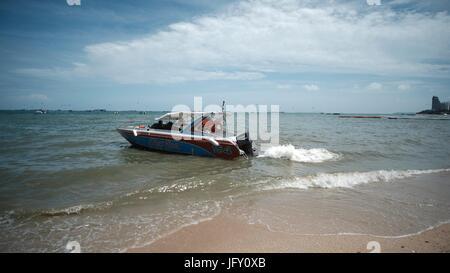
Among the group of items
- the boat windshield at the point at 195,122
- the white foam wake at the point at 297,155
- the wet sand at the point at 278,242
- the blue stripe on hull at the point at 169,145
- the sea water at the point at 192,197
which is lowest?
the wet sand at the point at 278,242

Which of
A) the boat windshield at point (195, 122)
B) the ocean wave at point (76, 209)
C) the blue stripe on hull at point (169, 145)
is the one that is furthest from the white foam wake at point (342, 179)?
the boat windshield at point (195, 122)

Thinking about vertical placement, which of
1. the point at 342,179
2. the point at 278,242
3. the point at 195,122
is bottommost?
the point at 278,242

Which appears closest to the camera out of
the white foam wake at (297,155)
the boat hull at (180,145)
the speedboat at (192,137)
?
the boat hull at (180,145)

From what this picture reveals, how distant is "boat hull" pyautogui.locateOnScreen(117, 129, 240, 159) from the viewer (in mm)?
12352

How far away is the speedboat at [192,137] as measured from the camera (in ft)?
40.9

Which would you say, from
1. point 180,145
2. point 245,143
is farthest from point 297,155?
point 180,145

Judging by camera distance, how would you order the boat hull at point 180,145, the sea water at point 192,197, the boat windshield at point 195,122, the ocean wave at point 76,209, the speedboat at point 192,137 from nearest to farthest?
the sea water at point 192,197 < the ocean wave at point 76,209 < the boat hull at point 180,145 < the speedboat at point 192,137 < the boat windshield at point 195,122

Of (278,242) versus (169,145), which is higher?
(169,145)

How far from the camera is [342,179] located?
9.06 m

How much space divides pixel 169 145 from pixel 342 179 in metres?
8.10

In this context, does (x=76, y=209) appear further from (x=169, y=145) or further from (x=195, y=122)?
(x=195, y=122)

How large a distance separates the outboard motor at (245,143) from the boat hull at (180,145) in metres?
0.64

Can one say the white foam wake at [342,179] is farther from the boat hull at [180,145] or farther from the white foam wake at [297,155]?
the boat hull at [180,145]
